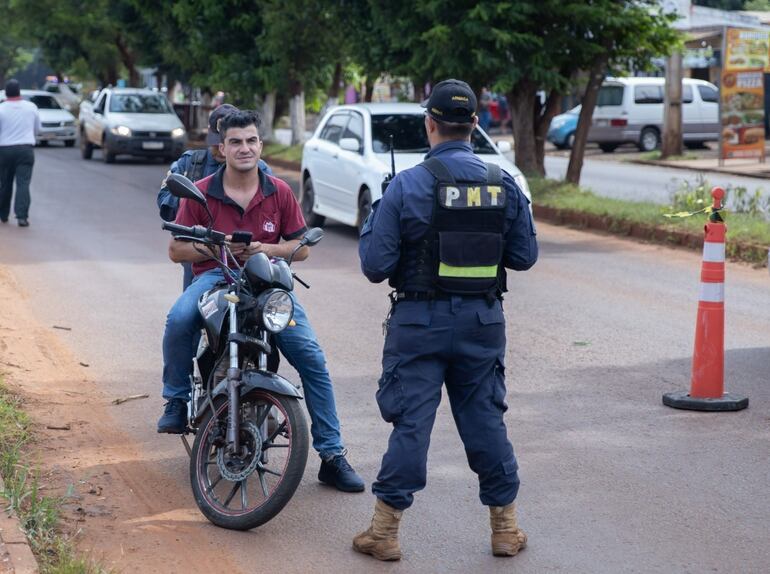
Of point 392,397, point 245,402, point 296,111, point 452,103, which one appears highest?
point 452,103

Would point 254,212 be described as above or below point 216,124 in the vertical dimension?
below

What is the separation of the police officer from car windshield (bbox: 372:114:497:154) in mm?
10259

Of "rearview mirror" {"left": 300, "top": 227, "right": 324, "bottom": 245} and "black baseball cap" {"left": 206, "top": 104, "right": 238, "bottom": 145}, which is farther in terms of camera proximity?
"black baseball cap" {"left": 206, "top": 104, "right": 238, "bottom": 145}

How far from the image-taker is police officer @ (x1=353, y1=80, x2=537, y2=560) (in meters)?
4.79

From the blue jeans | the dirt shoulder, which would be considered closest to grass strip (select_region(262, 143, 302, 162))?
the dirt shoulder

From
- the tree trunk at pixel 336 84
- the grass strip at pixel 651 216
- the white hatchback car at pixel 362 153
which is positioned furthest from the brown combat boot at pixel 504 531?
the tree trunk at pixel 336 84

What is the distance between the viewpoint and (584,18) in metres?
18.5

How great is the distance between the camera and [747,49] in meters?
27.7

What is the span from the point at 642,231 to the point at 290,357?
419 inches

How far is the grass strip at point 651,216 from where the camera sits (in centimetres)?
1379

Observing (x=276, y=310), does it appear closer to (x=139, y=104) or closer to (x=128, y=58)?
(x=139, y=104)

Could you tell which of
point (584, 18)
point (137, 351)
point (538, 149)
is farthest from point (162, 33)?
point (137, 351)

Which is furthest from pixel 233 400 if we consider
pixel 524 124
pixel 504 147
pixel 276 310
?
pixel 524 124

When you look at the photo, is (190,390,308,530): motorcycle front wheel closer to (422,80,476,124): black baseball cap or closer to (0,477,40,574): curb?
(0,477,40,574): curb
